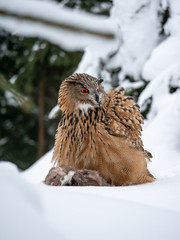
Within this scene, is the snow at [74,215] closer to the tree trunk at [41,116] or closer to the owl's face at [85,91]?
the owl's face at [85,91]

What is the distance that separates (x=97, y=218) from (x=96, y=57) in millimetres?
4573

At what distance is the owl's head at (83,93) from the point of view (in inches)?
127

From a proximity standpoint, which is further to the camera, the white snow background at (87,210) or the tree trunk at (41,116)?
the tree trunk at (41,116)

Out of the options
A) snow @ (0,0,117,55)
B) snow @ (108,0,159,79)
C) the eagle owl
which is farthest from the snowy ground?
snow @ (108,0,159,79)

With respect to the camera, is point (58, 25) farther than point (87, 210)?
No

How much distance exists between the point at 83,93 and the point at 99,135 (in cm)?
46

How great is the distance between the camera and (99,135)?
313cm

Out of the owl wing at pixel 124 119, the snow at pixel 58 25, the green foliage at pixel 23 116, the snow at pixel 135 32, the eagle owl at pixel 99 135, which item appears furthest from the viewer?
the green foliage at pixel 23 116

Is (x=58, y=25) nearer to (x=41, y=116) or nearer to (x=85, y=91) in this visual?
(x=85, y=91)

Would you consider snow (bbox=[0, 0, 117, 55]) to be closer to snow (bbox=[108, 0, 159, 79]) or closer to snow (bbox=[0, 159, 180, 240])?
snow (bbox=[0, 159, 180, 240])

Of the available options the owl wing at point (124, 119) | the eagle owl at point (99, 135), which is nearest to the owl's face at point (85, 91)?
the eagle owl at point (99, 135)

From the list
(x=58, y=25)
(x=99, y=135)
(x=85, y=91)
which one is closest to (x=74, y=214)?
(x=58, y=25)

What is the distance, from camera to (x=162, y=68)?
4.92 meters

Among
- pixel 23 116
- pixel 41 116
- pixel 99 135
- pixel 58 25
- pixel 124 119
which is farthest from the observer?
pixel 23 116
